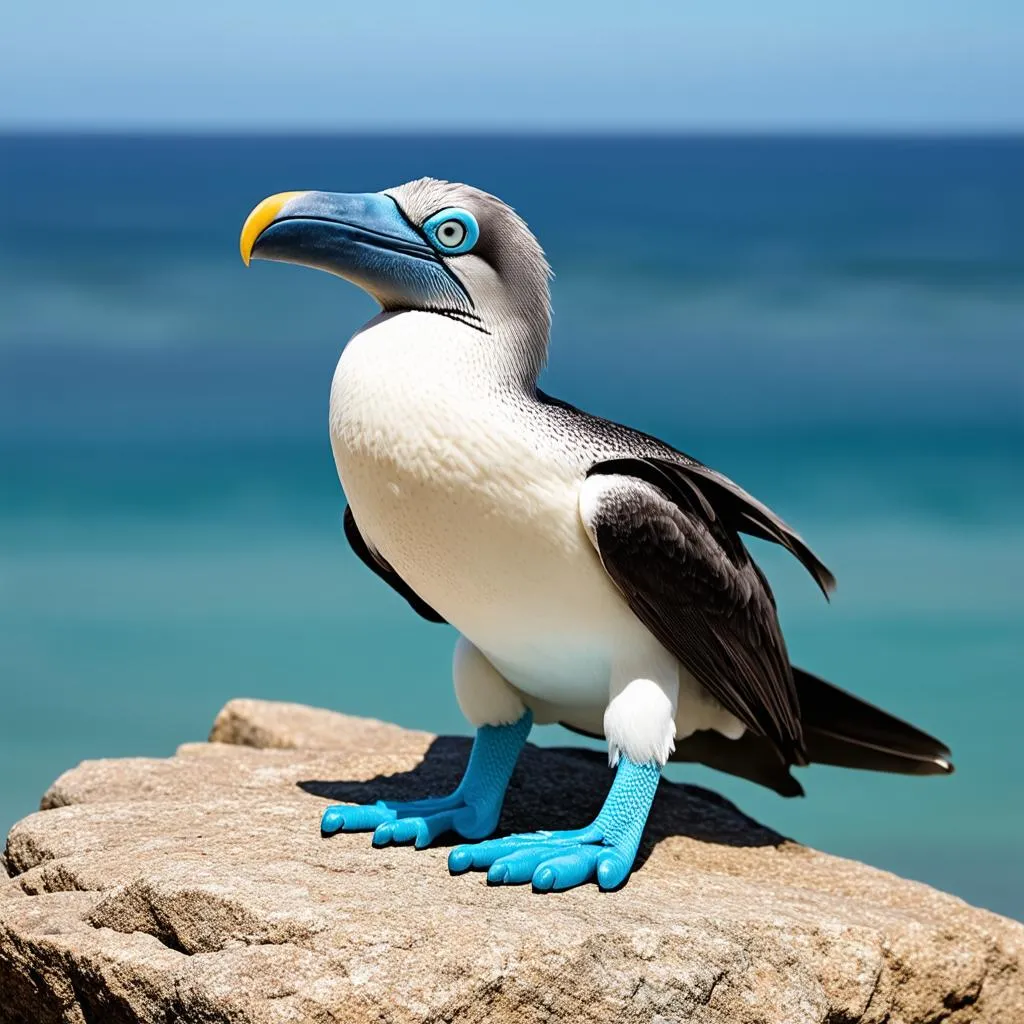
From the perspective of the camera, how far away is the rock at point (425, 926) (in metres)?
3.10

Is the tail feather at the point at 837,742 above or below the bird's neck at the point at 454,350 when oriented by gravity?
below

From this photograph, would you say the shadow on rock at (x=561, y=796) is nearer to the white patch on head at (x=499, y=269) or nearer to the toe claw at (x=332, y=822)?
the toe claw at (x=332, y=822)

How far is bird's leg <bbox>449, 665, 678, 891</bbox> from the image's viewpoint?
3.62 m

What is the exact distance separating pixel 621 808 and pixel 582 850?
0.51 ft

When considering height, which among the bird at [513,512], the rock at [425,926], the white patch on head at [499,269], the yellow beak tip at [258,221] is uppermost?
the white patch on head at [499,269]

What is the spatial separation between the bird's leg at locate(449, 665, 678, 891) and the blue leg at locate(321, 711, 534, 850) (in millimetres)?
189

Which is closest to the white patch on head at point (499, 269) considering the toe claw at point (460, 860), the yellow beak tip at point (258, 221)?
the yellow beak tip at point (258, 221)

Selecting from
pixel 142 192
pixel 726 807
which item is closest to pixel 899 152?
pixel 142 192

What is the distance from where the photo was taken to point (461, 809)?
392cm

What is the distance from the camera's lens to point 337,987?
9.93ft

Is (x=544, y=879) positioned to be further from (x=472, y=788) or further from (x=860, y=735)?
(x=860, y=735)

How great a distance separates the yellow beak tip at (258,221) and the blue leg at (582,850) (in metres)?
1.44

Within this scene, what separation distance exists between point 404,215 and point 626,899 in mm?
1636

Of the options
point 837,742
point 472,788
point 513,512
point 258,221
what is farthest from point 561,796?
point 258,221
